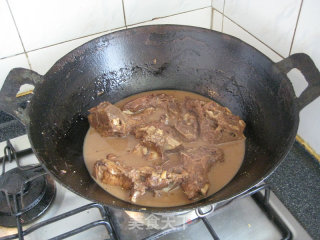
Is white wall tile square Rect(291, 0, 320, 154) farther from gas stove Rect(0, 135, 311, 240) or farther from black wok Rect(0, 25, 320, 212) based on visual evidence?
gas stove Rect(0, 135, 311, 240)

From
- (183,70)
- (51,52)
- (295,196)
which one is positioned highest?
(51,52)

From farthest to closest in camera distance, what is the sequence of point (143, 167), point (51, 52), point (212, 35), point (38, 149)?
point (51, 52) < point (212, 35) < point (143, 167) < point (38, 149)

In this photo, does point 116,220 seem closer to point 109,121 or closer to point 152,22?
point 109,121

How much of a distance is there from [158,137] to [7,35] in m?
0.63

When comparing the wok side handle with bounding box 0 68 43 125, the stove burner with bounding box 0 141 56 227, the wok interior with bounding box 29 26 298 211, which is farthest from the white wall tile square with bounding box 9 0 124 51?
the stove burner with bounding box 0 141 56 227

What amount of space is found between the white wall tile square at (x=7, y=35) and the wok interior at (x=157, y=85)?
23 cm

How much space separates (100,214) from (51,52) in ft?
2.16

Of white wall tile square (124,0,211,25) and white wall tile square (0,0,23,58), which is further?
white wall tile square (124,0,211,25)

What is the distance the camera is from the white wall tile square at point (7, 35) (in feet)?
3.35

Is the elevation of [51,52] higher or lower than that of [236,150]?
higher

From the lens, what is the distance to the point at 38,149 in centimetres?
83

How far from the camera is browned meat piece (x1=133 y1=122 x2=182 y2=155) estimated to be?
1021 mm

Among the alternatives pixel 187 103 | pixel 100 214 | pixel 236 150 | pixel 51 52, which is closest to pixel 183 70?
pixel 187 103

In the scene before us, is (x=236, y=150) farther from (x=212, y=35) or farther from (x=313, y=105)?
(x=212, y=35)
